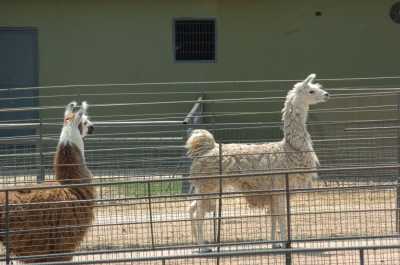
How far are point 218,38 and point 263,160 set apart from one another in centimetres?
727

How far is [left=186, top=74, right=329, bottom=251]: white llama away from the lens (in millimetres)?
10289

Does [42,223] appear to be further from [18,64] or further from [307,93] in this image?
[18,64]

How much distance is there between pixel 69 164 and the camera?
8742 mm

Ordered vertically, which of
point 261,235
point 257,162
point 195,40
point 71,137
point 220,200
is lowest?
point 261,235

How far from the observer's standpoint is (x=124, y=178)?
11.0 m

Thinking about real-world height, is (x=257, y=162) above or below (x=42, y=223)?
above

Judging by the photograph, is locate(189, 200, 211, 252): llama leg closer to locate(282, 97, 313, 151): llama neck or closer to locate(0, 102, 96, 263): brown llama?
locate(282, 97, 313, 151): llama neck

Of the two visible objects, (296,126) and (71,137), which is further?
(296,126)

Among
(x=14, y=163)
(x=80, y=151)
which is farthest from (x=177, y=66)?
(x=80, y=151)

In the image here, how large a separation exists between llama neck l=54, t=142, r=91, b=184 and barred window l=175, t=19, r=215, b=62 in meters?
9.09

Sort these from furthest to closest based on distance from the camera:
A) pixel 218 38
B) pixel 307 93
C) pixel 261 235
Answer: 1. pixel 218 38
2. pixel 307 93
3. pixel 261 235

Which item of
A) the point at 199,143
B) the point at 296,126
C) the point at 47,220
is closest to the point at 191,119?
the point at 296,126

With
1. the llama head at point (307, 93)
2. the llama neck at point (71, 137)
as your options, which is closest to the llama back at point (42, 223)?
the llama neck at point (71, 137)

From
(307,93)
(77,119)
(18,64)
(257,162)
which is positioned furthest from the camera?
(18,64)
